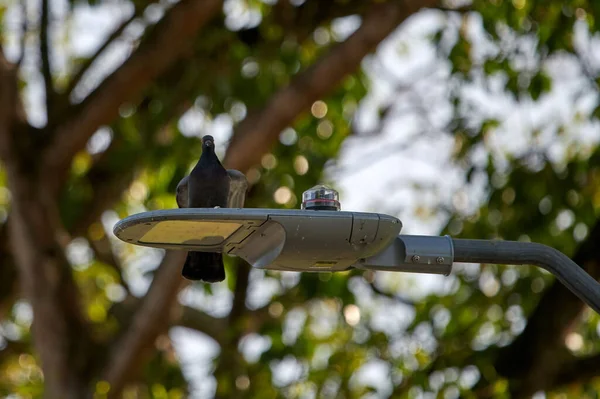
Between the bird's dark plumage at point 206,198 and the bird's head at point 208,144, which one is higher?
the bird's dark plumage at point 206,198

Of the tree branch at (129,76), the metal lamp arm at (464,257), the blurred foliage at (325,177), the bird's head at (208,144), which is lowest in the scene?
the blurred foliage at (325,177)

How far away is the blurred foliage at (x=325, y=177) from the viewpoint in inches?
247

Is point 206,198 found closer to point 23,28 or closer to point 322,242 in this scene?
point 322,242

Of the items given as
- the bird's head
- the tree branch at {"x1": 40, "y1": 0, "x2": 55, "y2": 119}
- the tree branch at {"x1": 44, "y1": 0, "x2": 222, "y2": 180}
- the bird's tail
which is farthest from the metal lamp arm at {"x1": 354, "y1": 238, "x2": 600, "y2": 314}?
the tree branch at {"x1": 40, "y1": 0, "x2": 55, "y2": 119}

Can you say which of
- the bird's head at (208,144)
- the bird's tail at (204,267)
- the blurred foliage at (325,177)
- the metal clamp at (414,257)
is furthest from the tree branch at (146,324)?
the metal clamp at (414,257)

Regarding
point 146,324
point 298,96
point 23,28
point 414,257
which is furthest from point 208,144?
point 23,28

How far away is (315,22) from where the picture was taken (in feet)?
23.1

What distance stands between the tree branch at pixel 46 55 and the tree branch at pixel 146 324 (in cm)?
128

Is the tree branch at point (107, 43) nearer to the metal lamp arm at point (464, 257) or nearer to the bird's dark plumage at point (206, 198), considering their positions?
the bird's dark plumage at point (206, 198)

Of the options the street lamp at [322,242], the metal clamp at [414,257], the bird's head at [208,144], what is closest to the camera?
the street lamp at [322,242]

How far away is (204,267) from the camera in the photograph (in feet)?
11.3

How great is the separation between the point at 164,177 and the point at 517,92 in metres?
2.13

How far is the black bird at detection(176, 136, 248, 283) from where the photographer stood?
3.45 m

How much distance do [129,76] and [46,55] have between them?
2.67 ft
